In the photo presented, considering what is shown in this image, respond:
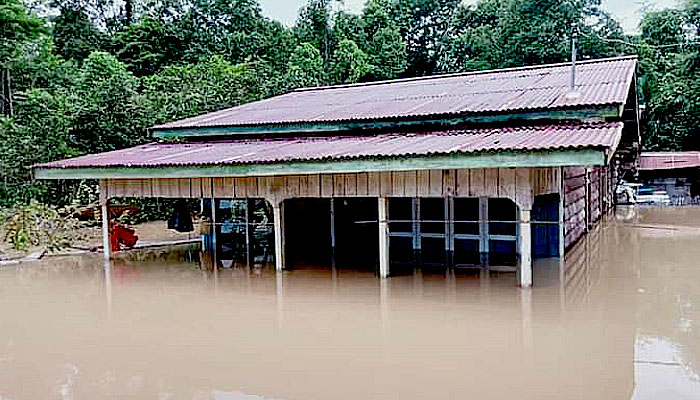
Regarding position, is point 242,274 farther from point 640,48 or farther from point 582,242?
point 640,48

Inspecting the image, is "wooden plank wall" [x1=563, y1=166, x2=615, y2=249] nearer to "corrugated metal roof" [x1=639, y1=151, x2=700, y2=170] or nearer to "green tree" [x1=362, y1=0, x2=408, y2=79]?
"corrugated metal roof" [x1=639, y1=151, x2=700, y2=170]

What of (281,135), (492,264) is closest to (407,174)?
(492,264)

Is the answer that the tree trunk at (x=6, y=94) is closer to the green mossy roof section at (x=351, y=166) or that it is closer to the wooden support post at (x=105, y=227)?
the green mossy roof section at (x=351, y=166)

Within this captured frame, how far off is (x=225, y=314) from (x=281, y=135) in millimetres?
5198

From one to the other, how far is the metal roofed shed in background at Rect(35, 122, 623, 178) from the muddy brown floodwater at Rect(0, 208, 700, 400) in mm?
1789

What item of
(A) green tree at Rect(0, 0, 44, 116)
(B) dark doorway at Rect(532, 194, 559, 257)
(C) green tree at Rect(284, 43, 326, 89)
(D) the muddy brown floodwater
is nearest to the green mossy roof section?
(D) the muddy brown floodwater

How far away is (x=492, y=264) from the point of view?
1008 cm

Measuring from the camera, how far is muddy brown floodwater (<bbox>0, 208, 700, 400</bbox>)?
4785mm

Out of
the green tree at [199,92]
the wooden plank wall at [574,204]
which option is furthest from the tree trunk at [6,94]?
the wooden plank wall at [574,204]

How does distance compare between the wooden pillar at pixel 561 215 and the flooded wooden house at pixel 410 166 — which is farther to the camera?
the wooden pillar at pixel 561 215

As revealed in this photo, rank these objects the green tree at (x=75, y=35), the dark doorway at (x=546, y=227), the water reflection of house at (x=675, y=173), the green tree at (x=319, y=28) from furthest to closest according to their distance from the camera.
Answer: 1. the green tree at (x=319, y=28)
2. the green tree at (x=75, y=35)
3. the water reflection of house at (x=675, y=173)
4. the dark doorway at (x=546, y=227)

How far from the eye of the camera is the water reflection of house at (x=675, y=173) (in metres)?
22.8

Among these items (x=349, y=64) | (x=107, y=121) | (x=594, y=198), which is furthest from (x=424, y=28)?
(x=107, y=121)

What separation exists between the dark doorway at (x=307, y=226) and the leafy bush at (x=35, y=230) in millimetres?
4576
